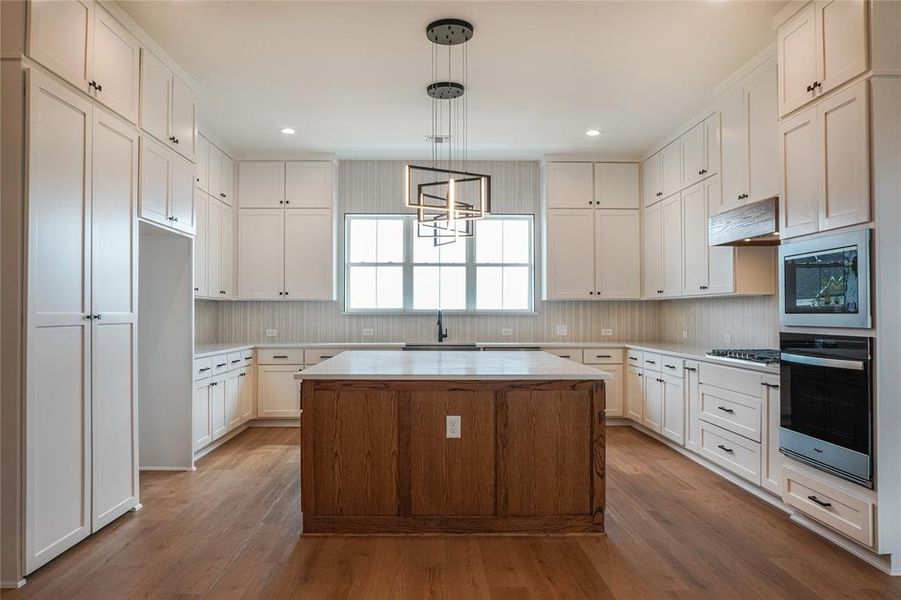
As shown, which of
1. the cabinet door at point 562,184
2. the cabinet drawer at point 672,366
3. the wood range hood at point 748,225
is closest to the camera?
the wood range hood at point 748,225

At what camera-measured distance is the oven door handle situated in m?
2.53

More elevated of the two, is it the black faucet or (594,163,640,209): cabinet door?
(594,163,640,209): cabinet door

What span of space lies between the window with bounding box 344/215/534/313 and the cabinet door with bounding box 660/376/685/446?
1855mm

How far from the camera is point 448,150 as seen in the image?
18.7 feet

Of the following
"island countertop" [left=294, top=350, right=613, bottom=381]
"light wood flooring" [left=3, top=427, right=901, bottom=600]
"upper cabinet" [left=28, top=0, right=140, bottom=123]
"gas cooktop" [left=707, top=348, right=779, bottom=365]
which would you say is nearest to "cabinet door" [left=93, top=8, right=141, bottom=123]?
"upper cabinet" [left=28, top=0, right=140, bottom=123]

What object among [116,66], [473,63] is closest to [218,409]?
[116,66]

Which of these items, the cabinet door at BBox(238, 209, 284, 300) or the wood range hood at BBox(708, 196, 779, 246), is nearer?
the wood range hood at BBox(708, 196, 779, 246)

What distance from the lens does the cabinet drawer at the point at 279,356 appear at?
217 inches

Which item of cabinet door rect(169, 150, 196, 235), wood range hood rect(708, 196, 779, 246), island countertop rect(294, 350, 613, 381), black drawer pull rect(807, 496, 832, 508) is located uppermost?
cabinet door rect(169, 150, 196, 235)

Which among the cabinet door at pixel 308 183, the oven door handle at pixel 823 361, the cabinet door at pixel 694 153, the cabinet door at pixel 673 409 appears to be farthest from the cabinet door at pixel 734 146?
the cabinet door at pixel 308 183

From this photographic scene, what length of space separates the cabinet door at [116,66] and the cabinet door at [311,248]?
254 centimetres

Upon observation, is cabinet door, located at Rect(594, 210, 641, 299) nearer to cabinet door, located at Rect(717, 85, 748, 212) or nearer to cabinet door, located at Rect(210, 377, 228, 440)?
cabinet door, located at Rect(717, 85, 748, 212)

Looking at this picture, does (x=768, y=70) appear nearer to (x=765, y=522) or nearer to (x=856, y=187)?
(x=856, y=187)

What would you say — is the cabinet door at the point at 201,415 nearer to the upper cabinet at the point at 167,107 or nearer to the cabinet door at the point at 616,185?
the upper cabinet at the point at 167,107
